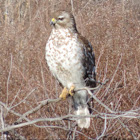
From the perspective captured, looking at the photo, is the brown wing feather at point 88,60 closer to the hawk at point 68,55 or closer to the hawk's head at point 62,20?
the hawk at point 68,55

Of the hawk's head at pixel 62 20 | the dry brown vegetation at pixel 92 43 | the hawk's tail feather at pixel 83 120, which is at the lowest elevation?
the hawk's tail feather at pixel 83 120

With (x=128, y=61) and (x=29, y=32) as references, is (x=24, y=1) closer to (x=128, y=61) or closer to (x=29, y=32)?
(x=29, y=32)

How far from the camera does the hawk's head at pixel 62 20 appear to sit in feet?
12.1

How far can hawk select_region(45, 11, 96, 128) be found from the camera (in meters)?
3.54

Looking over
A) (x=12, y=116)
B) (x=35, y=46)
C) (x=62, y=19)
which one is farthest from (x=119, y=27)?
(x=12, y=116)

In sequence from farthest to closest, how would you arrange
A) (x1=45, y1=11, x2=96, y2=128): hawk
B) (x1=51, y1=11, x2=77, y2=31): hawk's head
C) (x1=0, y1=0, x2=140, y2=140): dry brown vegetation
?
(x1=0, y1=0, x2=140, y2=140): dry brown vegetation
(x1=51, y1=11, x2=77, y2=31): hawk's head
(x1=45, y1=11, x2=96, y2=128): hawk

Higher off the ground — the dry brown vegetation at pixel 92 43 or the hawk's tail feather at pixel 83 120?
the dry brown vegetation at pixel 92 43

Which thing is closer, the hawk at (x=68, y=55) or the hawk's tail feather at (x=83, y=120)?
the hawk at (x=68, y=55)

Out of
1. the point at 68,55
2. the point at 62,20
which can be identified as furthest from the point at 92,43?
the point at 68,55

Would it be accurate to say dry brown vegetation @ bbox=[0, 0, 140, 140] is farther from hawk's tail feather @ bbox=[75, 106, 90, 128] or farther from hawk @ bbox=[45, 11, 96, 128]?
hawk @ bbox=[45, 11, 96, 128]

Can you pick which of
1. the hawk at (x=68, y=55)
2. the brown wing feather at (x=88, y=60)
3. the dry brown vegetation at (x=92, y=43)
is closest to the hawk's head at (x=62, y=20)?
the hawk at (x=68, y=55)

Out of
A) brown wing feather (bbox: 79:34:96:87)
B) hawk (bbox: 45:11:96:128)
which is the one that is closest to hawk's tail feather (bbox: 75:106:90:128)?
hawk (bbox: 45:11:96:128)

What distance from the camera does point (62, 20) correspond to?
3.70m

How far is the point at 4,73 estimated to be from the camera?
192 inches
